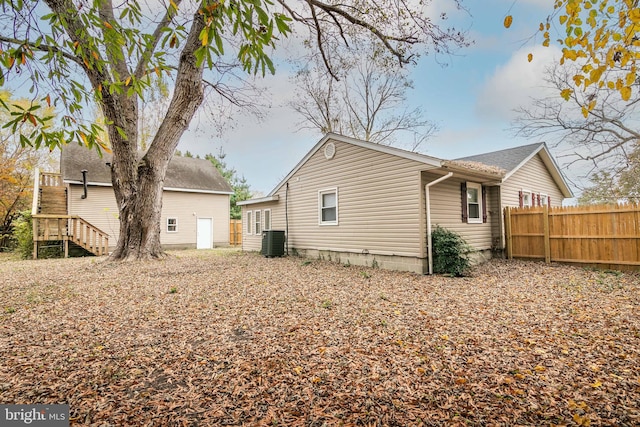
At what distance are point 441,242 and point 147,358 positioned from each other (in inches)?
268

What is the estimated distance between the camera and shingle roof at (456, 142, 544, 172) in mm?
11398

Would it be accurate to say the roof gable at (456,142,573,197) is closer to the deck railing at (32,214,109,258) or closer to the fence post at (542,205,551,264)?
the fence post at (542,205,551,264)

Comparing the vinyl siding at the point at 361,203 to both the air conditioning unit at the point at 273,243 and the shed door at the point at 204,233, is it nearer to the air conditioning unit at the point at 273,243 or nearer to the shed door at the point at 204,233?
the air conditioning unit at the point at 273,243

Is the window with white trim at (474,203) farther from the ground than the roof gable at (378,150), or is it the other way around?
the roof gable at (378,150)

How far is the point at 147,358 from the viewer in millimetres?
3031

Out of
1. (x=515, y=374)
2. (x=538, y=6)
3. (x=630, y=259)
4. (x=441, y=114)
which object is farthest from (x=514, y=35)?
(x=441, y=114)

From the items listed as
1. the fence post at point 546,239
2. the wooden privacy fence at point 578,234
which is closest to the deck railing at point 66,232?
the wooden privacy fence at point 578,234

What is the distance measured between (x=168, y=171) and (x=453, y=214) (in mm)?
16129

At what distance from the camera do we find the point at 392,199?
28.2ft

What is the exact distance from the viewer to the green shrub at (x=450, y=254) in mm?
7555

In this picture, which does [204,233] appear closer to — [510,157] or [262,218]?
[262,218]

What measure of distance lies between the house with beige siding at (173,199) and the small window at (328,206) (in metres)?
10.3

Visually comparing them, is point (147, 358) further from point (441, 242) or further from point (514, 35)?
point (441, 242)

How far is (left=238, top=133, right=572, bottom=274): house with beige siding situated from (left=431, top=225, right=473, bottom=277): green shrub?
0.74ft
